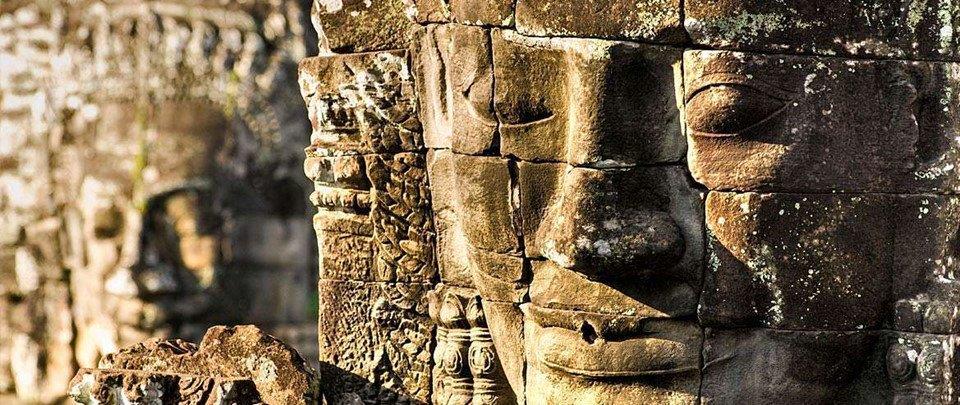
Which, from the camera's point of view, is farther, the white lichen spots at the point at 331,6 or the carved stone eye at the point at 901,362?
the white lichen spots at the point at 331,6

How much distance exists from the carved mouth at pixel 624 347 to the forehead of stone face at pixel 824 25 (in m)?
0.75

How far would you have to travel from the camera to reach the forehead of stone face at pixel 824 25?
498cm

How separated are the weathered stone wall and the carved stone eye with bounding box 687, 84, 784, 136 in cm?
900

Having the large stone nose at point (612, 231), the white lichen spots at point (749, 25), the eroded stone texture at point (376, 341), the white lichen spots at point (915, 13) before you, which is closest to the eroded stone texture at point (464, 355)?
the eroded stone texture at point (376, 341)

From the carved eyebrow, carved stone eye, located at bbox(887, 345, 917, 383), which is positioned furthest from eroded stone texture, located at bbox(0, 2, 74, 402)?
carved stone eye, located at bbox(887, 345, 917, 383)

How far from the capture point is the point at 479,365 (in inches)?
231

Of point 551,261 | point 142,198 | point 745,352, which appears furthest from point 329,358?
point 142,198

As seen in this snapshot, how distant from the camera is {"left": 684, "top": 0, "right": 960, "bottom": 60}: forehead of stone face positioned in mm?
4977

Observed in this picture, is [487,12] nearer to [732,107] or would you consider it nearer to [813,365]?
[732,107]

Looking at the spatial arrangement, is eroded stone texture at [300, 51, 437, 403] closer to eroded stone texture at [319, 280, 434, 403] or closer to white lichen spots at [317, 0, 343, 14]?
eroded stone texture at [319, 280, 434, 403]

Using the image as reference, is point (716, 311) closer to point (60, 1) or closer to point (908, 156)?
point (908, 156)

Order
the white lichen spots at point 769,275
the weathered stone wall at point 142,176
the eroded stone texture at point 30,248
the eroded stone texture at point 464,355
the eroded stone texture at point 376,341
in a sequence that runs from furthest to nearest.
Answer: the eroded stone texture at point 30,248 → the weathered stone wall at point 142,176 → the eroded stone texture at point 376,341 → the eroded stone texture at point 464,355 → the white lichen spots at point 769,275

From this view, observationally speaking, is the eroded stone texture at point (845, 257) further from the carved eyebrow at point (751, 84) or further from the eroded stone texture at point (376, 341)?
the eroded stone texture at point (376, 341)

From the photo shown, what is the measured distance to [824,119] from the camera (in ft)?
16.5
